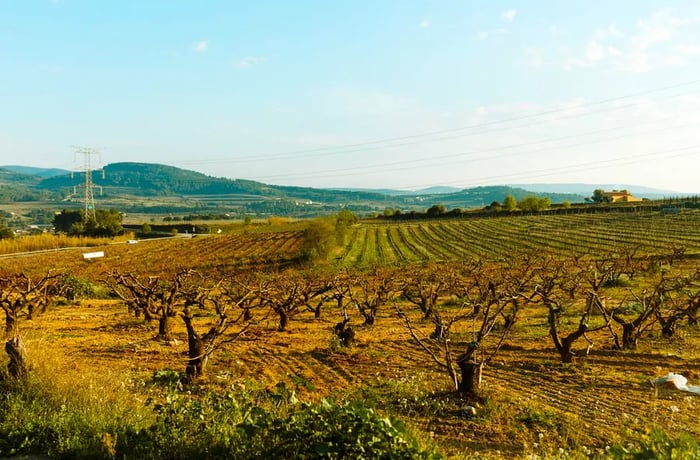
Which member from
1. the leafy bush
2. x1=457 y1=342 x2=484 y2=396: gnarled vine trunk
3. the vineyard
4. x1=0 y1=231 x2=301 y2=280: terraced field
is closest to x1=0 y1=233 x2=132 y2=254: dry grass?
x1=0 y1=231 x2=301 y2=280: terraced field

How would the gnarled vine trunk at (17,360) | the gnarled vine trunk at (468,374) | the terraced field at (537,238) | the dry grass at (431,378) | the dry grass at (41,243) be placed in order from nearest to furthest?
the gnarled vine trunk at (17,360) < the dry grass at (431,378) < the gnarled vine trunk at (468,374) < the terraced field at (537,238) < the dry grass at (41,243)

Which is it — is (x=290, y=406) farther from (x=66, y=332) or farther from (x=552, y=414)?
(x=66, y=332)

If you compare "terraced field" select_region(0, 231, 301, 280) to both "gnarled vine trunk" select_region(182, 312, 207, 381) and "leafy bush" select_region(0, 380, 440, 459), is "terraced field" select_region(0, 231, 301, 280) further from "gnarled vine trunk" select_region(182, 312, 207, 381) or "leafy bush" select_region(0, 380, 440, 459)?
"leafy bush" select_region(0, 380, 440, 459)

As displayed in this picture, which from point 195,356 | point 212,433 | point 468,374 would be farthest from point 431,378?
point 212,433

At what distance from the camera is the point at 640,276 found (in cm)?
3312

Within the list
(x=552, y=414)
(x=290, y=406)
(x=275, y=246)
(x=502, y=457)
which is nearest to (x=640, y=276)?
(x=552, y=414)

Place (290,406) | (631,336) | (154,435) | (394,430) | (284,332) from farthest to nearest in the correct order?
(284,332), (631,336), (290,406), (154,435), (394,430)

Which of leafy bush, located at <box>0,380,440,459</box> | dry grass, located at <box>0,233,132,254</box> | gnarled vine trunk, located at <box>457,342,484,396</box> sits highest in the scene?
leafy bush, located at <box>0,380,440,459</box>

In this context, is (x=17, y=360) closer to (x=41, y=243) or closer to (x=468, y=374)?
(x=468, y=374)

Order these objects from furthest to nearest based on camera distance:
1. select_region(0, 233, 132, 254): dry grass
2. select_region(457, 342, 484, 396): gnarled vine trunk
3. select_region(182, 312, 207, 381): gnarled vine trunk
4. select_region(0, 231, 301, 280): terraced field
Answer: select_region(0, 233, 132, 254): dry grass → select_region(0, 231, 301, 280): terraced field → select_region(182, 312, 207, 381): gnarled vine trunk → select_region(457, 342, 484, 396): gnarled vine trunk

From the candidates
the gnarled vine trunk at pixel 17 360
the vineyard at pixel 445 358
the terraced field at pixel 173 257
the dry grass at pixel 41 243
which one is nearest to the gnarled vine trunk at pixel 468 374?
the vineyard at pixel 445 358

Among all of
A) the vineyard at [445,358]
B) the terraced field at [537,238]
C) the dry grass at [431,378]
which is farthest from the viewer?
the terraced field at [537,238]

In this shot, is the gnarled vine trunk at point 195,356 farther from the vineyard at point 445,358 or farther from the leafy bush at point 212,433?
the leafy bush at point 212,433

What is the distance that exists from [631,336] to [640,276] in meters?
21.5
